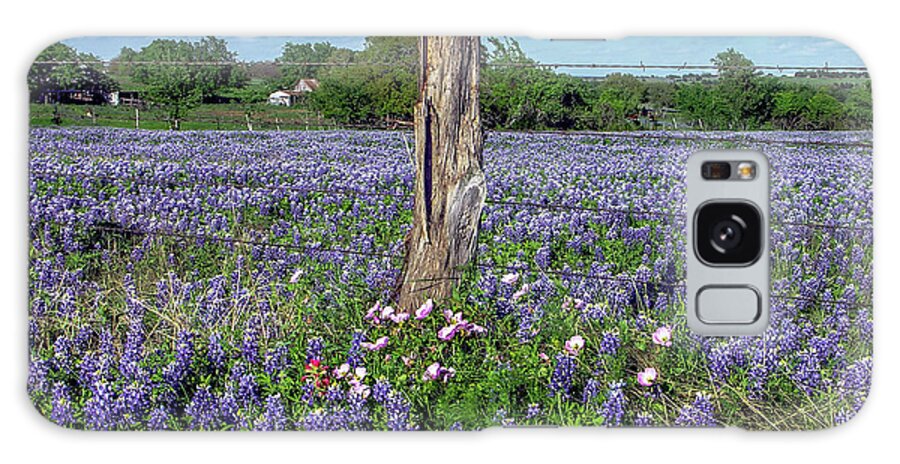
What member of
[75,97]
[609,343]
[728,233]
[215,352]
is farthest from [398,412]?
[75,97]

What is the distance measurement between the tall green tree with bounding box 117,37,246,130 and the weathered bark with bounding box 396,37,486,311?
76 cm

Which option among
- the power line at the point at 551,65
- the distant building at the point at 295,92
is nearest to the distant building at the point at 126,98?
the power line at the point at 551,65

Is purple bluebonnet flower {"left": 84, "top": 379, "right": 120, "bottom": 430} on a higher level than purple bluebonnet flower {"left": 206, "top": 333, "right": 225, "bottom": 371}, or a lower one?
lower

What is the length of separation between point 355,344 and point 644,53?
1606 millimetres

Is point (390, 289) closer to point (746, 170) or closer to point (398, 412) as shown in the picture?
point (398, 412)

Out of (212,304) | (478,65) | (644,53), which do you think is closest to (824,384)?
(644,53)

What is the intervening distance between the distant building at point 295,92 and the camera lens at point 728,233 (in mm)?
1589

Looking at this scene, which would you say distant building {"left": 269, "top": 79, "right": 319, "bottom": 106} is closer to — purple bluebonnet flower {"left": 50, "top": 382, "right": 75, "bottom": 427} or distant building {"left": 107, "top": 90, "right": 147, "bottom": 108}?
distant building {"left": 107, "top": 90, "right": 147, "bottom": 108}

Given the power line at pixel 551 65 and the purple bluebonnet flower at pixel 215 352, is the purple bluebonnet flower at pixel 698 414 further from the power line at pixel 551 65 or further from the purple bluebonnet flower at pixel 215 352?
the purple bluebonnet flower at pixel 215 352

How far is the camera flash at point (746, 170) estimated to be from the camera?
4551 mm

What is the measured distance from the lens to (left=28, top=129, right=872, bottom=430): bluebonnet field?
15.0 ft

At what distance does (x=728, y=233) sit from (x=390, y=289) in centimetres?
135

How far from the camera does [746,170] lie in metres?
4.55

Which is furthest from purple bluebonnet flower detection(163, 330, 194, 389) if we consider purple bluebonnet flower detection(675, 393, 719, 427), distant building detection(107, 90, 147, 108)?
purple bluebonnet flower detection(675, 393, 719, 427)
